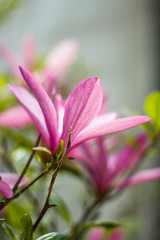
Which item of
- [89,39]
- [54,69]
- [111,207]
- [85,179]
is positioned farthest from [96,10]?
[85,179]

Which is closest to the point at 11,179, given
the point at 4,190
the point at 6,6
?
the point at 4,190

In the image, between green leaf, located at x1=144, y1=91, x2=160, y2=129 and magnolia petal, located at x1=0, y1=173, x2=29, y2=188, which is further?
green leaf, located at x1=144, y1=91, x2=160, y2=129

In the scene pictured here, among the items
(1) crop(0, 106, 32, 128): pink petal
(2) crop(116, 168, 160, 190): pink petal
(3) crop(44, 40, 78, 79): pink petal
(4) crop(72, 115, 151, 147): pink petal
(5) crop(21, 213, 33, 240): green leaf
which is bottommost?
(2) crop(116, 168, 160, 190): pink petal

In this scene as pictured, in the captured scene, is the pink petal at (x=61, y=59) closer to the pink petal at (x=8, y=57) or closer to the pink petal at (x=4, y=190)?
the pink petal at (x=8, y=57)

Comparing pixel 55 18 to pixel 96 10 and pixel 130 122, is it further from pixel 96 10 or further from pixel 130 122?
pixel 130 122

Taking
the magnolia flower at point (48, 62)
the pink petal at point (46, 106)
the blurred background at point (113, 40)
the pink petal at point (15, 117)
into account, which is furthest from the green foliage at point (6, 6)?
the blurred background at point (113, 40)

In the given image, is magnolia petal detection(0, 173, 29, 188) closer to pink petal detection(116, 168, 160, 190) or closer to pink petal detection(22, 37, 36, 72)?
pink petal detection(116, 168, 160, 190)

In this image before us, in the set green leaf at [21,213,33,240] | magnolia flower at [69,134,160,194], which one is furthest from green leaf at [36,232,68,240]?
magnolia flower at [69,134,160,194]
